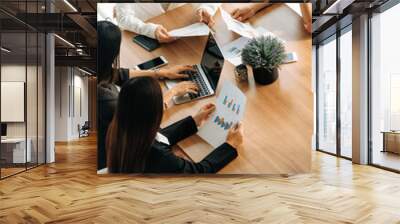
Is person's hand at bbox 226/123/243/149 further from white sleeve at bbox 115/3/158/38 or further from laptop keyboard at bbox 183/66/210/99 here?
white sleeve at bbox 115/3/158/38

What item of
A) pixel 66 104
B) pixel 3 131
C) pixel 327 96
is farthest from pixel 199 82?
pixel 66 104

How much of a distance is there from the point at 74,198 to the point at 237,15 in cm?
392

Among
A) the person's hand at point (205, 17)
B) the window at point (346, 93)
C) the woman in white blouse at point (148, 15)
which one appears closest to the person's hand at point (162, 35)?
the woman in white blouse at point (148, 15)

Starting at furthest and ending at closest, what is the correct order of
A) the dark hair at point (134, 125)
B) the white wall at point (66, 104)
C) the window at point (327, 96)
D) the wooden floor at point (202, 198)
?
the white wall at point (66, 104)
the window at point (327, 96)
the dark hair at point (134, 125)
the wooden floor at point (202, 198)

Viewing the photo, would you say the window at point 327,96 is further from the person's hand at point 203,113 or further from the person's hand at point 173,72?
the person's hand at point 173,72

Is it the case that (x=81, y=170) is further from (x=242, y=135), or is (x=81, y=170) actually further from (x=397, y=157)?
(x=397, y=157)

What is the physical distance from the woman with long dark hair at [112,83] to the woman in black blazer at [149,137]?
10 centimetres

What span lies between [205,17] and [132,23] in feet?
4.06

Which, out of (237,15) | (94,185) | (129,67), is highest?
(237,15)

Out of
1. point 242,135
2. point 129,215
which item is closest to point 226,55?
point 242,135

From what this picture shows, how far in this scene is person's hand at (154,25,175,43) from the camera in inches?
254

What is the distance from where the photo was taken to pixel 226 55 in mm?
6508

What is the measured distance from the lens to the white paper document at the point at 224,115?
21.2 ft

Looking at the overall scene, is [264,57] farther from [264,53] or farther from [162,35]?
[162,35]
